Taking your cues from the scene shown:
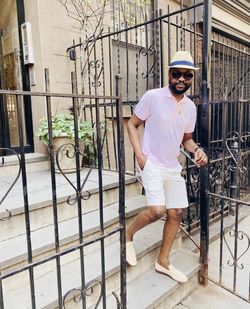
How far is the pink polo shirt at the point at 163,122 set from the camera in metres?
2.15

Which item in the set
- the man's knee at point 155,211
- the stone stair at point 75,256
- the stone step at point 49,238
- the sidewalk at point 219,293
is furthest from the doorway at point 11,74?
the sidewalk at point 219,293

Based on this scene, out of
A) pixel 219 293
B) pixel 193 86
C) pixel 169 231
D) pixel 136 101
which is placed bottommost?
pixel 219 293

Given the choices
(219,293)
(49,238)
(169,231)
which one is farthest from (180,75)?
(219,293)

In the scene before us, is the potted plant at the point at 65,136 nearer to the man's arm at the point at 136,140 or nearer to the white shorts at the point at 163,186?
the man's arm at the point at 136,140

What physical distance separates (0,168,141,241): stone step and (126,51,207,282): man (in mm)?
504

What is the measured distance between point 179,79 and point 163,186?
0.84m

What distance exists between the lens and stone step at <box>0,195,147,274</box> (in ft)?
6.16

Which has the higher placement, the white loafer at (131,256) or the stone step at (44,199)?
the stone step at (44,199)

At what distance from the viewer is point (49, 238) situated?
2.14 metres

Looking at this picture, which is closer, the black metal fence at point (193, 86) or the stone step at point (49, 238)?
the stone step at point (49, 238)

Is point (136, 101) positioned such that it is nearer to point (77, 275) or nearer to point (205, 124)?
point (205, 124)

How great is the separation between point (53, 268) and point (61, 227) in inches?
13.6

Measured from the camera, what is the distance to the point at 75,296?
1818 mm

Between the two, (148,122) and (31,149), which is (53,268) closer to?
(148,122)
